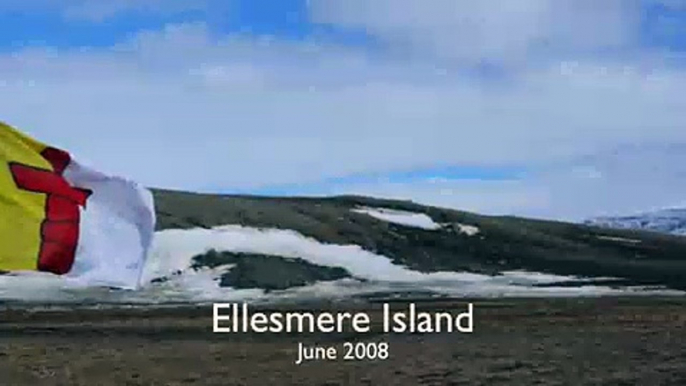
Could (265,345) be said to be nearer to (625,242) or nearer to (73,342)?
(73,342)

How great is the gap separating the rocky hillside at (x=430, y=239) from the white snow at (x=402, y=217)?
0.13 m

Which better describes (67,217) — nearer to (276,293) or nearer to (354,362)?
(354,362)

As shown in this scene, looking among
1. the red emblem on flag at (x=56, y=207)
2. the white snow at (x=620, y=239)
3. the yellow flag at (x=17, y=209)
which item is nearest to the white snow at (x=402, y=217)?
the white snow at (x=620, y=239)

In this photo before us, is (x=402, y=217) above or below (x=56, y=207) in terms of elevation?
above

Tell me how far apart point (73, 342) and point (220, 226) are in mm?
93788

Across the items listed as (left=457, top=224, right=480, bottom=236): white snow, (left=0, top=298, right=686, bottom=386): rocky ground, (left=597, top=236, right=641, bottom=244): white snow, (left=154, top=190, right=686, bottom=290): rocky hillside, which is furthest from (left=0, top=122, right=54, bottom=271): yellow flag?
(left=597, top=236, right=641, bottom=244): white snow

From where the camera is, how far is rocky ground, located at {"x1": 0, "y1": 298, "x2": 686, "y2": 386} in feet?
113

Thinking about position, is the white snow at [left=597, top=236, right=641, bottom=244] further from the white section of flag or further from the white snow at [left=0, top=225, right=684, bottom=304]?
the white section of flag

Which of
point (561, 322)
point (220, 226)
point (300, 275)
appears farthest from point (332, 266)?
point (561, 322)

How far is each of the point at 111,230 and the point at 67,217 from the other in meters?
0.33

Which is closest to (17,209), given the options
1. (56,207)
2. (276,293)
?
(56,207)

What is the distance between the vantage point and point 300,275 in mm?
124500

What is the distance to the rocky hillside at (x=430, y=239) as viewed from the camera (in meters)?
140

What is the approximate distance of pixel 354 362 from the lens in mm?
40531
